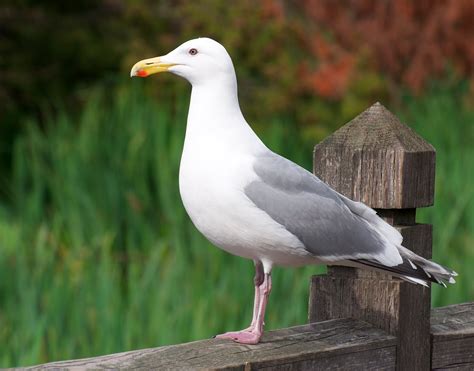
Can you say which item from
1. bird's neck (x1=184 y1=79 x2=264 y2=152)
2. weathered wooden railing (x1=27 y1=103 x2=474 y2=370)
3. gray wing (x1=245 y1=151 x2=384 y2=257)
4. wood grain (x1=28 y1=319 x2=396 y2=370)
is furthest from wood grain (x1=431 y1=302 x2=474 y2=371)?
bird's neck (x1=184 y1=79 x2=264 y2=152)

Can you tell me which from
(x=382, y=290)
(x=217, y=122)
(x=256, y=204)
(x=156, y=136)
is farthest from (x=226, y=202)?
(x=156, y=136)

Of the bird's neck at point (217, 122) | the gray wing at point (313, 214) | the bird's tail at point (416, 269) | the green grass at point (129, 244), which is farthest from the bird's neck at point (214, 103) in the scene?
the green grass at point (129, 244)

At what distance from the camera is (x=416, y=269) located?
A: 1.97 m

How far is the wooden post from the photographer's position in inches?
82.0

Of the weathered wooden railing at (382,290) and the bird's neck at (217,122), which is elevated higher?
the bird's neck at (217,122)

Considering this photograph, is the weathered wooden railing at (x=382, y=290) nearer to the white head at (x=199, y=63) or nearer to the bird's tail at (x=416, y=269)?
the bird's tail at (x=416, y=269)

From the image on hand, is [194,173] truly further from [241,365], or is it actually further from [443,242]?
[443,242]

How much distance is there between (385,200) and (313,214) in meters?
0.16

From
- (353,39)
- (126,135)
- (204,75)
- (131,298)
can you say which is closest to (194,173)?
(204,75)

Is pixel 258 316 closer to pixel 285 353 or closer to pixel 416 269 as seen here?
pixel 285 353

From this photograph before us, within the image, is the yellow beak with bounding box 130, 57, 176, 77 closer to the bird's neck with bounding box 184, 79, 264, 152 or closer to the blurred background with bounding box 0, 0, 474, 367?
the bird's neck with bounding box 184, 79, 264, 152

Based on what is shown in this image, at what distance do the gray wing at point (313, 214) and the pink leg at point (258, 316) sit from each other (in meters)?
0.12

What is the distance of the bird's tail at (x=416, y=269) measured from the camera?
1.96 metres

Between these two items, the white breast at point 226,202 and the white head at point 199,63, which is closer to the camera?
the white breast at point 226,202
